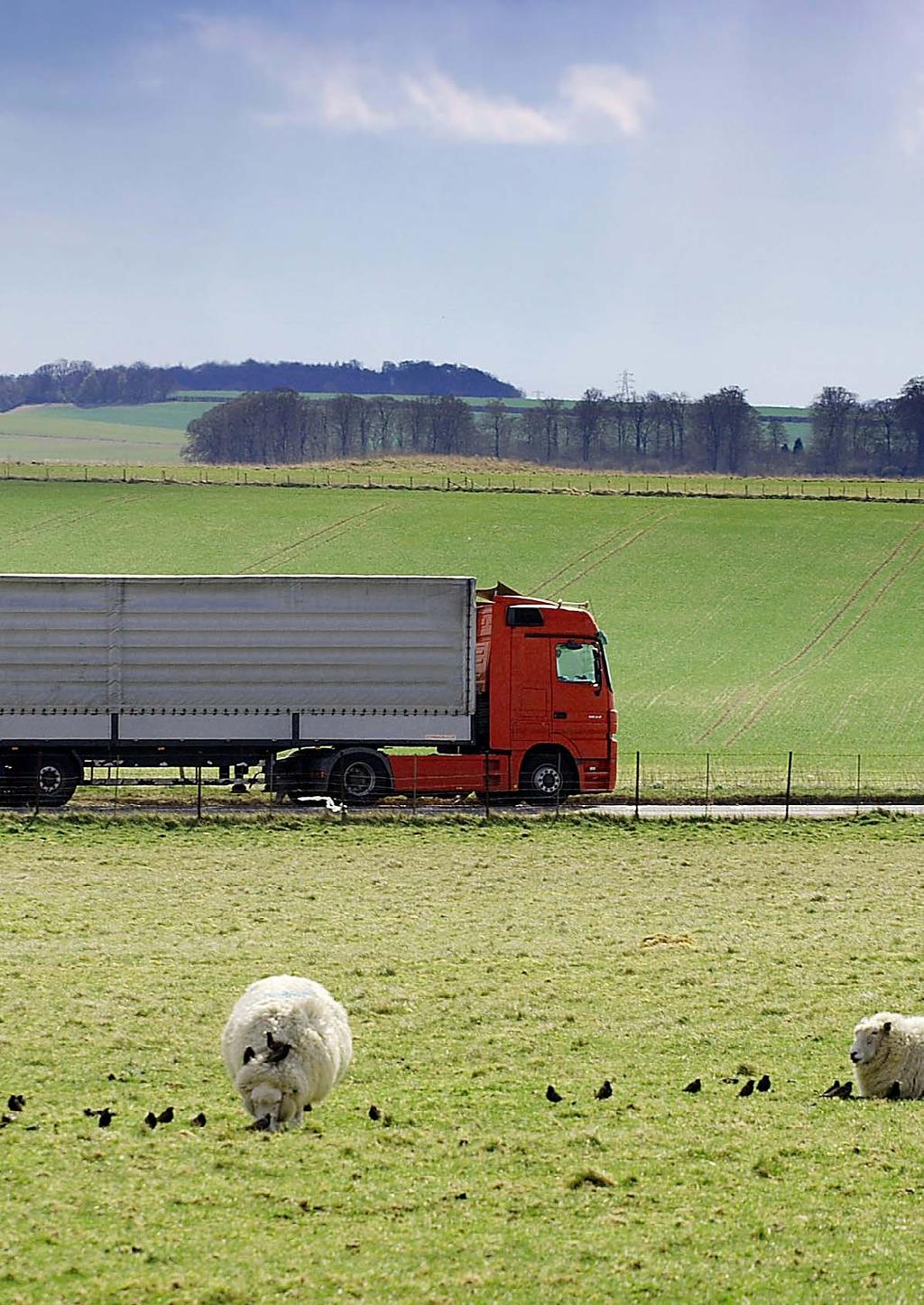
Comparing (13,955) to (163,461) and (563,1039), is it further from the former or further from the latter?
(163,461)

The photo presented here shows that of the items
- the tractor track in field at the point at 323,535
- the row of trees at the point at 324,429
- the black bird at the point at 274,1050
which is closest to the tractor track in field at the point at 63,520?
the tractor track in field at the point at 323,535

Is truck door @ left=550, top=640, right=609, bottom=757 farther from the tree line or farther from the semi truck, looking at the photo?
the tree line

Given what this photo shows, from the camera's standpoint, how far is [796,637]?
5759 cm

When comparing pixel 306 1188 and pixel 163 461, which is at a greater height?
pixel 163 461

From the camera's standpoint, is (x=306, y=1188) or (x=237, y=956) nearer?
(x=306, y=1188)

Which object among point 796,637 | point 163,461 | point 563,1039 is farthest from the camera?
point 163,461

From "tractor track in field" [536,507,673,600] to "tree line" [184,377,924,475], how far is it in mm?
58492

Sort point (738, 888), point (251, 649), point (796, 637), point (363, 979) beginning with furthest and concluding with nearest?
1. point (796, 637)
2. point (251, 649)
3. point (738, 888)
4. point (363, 979)

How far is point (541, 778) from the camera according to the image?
94.2ft

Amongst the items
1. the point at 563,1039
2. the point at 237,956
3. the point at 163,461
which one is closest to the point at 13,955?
the point at 237,956

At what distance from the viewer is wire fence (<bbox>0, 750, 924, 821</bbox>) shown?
91.1ft

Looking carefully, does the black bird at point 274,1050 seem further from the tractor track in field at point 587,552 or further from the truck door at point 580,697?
the tractor track in field at point 587,552

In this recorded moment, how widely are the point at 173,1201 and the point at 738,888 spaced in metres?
14.2

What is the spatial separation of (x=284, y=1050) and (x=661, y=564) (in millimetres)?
59328
